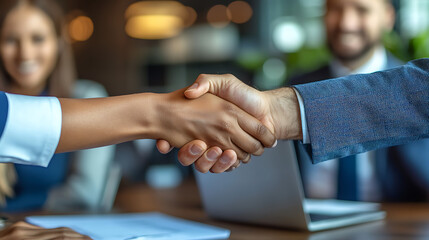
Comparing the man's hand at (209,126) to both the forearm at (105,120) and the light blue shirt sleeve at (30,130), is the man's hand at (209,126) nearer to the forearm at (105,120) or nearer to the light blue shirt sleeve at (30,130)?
the forearm at (105,120)

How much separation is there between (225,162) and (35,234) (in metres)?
0.40

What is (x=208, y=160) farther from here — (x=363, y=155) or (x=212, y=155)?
(x=363, y=155)

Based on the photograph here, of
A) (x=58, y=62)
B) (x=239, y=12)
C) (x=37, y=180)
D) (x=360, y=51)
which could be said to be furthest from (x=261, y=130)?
(x=239, y=12)

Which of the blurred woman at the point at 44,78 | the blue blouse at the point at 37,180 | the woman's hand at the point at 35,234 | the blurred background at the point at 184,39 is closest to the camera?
the woman's hand at the point at 35,234

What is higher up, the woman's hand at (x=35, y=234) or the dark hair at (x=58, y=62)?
the dark hair at (x=58, y=62)

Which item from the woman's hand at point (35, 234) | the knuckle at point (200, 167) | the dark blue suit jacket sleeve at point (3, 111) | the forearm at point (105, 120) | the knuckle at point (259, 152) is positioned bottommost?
the knuckle at point (200, 167)

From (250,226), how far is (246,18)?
5297mm

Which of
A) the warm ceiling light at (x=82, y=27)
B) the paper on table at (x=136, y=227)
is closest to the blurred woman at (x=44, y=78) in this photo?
the paper on table at (x=136, y=227)

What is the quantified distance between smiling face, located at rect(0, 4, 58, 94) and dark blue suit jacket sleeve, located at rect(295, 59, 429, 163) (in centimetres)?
138

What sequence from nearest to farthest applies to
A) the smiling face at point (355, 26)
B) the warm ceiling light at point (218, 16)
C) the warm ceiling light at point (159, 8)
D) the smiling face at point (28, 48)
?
1. the smiling face at point (28, 48)
2. the smiling face at point (355, 26)
3. the warm ceiling light at point (218, 16)
4. the warm ceiling light at point (159, 8)

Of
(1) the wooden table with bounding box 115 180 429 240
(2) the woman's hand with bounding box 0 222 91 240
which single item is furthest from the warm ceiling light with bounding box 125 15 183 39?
(2) the woman's hand with bounding box 0 222 91 240

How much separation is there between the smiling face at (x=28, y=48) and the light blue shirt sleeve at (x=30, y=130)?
3.83ft

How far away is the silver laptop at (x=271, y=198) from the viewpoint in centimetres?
90

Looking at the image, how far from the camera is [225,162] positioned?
100cm
